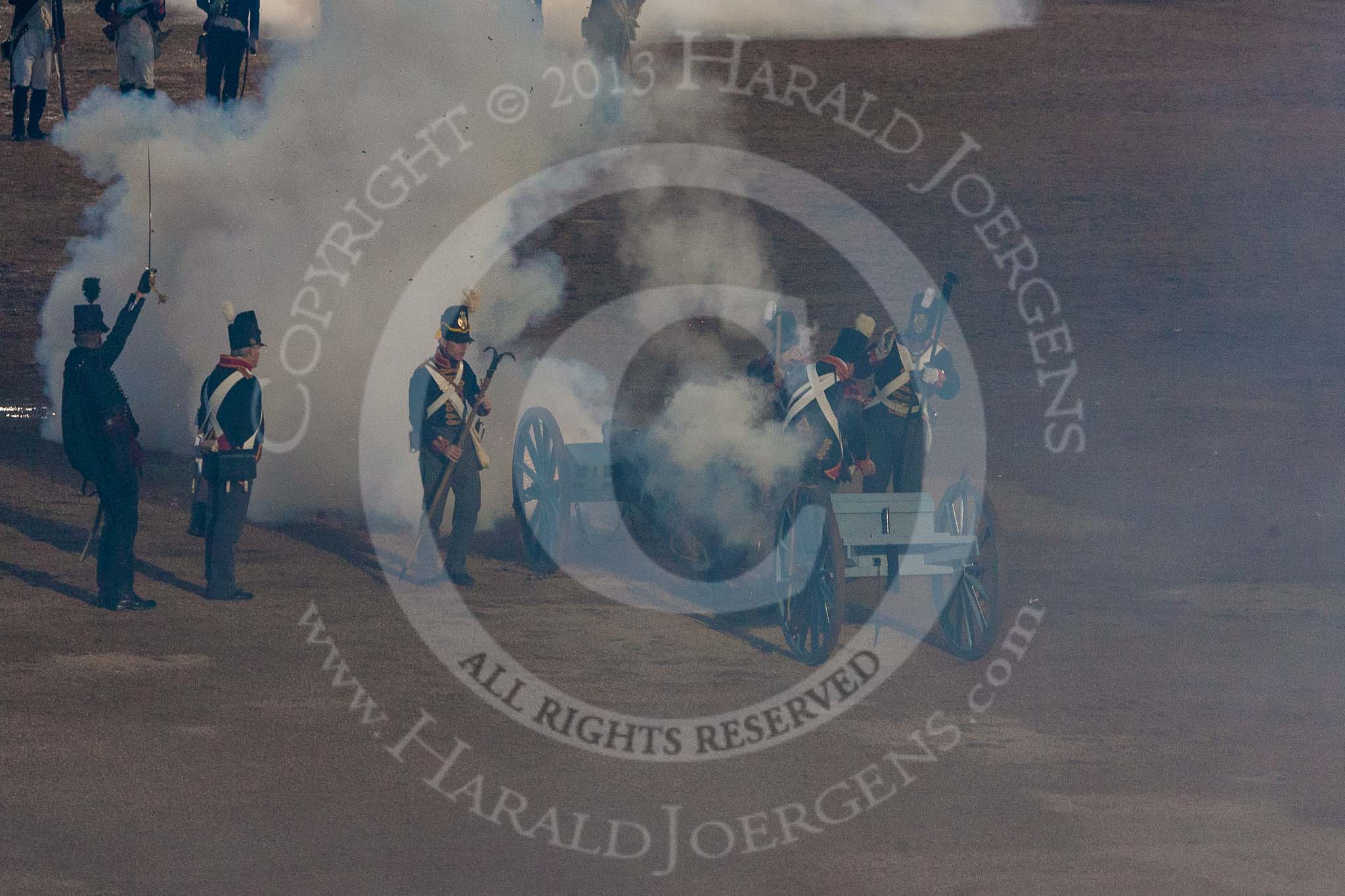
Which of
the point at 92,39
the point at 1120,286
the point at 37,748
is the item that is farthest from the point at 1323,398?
the point at 92,39

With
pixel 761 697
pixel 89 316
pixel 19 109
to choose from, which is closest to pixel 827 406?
pixel 761 697

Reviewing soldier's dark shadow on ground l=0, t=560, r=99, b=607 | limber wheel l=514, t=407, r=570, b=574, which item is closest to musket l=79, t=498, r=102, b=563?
soldier's dark shadow on ground l=0, t=560, r=99, b=607

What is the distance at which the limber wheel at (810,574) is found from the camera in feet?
29.9

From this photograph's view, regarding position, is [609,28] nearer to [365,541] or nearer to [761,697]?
[365,541]

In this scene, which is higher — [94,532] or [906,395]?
[906,395]

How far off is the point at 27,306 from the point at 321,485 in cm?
707

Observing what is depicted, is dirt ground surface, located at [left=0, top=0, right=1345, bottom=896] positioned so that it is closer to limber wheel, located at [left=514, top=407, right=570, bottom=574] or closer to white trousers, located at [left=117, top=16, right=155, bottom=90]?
limber wheel, located at [left=514, top=407, right=570, bottom=574]

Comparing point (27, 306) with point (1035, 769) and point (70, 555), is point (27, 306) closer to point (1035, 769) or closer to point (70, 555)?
point (70, 555)

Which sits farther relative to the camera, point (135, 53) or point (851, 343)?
point (135, 53)

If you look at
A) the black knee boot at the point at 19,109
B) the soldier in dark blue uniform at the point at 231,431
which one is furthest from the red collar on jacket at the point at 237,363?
the black knee boot at the point at 19,109

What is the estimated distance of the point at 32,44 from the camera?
19453 mm

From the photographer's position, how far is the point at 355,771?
26.9ft

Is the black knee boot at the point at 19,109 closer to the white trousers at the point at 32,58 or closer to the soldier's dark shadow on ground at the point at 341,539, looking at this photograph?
the white trousers at the point at 32,58

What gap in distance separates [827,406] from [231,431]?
345cm
